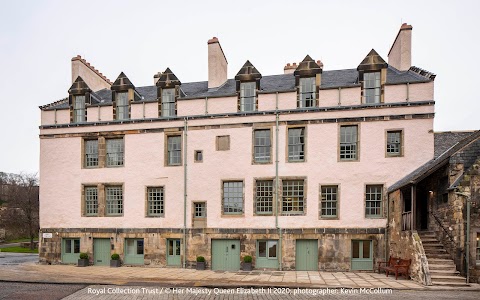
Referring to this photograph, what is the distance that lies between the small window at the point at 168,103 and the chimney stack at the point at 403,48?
48.5ft

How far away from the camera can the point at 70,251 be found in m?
22.9

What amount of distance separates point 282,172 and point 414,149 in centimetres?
755

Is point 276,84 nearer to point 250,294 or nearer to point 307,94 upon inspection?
point 307,94

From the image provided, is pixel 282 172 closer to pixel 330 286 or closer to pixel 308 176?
pixel 308 176

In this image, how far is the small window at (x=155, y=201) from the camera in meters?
21.9

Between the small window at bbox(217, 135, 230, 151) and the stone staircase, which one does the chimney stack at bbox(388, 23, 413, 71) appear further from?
the small window at bbox(217, 135, 230, 151)

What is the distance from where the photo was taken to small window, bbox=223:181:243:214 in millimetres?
20906

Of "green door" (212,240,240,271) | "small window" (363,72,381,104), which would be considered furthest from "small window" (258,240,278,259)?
"small window" (363,72,381,104)

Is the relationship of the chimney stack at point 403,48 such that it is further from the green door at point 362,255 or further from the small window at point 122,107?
the small window at point 122,107

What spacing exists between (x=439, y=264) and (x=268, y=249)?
29.2 feet

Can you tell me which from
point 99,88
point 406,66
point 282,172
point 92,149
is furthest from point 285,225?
point 99,88

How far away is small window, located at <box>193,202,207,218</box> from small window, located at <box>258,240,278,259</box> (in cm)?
402

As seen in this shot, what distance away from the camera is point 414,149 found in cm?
1914

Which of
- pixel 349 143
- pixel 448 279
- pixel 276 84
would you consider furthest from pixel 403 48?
pixel 448 279
